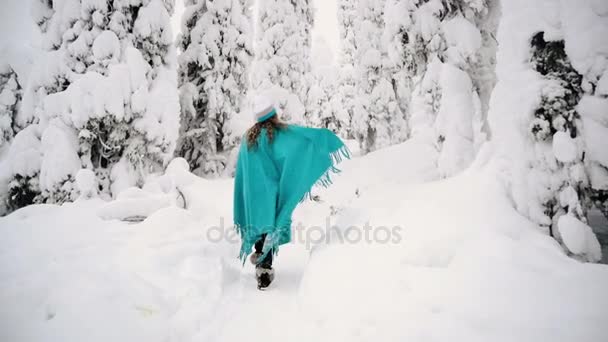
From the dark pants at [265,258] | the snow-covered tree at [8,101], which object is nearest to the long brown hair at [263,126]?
the dark pants at [265,258]

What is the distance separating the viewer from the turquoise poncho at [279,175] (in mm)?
3326

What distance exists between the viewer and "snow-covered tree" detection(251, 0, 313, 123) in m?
15.5

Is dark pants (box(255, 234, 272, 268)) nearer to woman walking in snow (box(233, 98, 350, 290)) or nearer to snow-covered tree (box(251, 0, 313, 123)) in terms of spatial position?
woman walking in snow (box(233, 98, 350, 290))

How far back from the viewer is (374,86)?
17.4 meters

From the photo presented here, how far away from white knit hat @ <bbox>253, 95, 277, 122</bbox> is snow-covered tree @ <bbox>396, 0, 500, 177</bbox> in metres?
4.50

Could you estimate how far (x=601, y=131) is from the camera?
2252mm

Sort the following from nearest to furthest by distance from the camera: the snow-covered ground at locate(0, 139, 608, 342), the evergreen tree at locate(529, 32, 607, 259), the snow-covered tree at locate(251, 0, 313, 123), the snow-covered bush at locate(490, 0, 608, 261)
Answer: the snow-covered ground at locate(0, 139, 608, 342)
the snow-covered bush at locate(490, 0, 608, 261)
the evergreen tree at locate(529, 32, 607, 259)
the snow-covered tree at locate(251, 0, 313, 123)

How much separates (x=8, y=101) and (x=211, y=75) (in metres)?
8.70

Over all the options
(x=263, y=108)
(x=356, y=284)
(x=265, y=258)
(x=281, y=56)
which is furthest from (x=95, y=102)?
(x=281, y=56)

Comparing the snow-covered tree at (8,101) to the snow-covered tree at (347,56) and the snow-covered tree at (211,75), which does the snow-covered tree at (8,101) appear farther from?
the snow-covered tree at (347,56)

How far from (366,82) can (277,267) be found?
15.5m

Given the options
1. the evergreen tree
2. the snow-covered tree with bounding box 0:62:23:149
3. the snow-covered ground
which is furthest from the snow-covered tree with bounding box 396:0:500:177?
the snow-covered tree with bounding box 0:62:23:149

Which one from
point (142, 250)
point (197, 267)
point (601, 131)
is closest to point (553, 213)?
point (601, 131)

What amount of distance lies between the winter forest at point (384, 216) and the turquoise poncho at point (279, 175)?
0.53 meters
